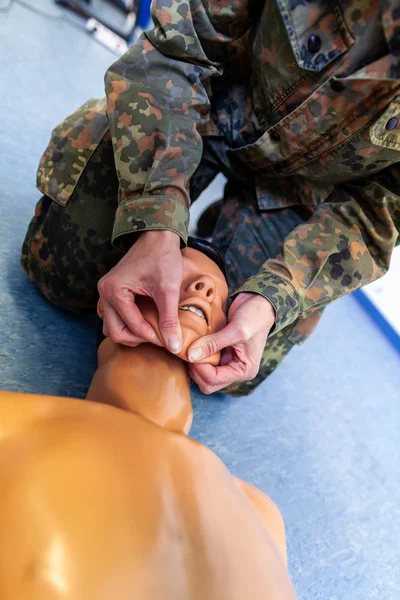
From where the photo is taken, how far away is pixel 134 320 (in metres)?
0.66

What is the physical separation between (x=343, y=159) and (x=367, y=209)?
0.16 meters

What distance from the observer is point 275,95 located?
908 mm

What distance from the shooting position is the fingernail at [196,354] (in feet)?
2.15

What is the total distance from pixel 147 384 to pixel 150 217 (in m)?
0.28

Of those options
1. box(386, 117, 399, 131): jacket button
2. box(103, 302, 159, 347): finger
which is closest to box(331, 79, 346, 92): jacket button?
box(386, 117, 399, 131): jacket button

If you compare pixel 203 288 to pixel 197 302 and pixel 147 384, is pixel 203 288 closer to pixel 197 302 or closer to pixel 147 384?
pixel 197 302

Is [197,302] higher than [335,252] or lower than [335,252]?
lower

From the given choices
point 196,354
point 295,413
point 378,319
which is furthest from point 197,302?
point 378,319

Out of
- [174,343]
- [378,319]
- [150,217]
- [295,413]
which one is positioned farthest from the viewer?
[378,319]

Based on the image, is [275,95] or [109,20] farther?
[109,20]

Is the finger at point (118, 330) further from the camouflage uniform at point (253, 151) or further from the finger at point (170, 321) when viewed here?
the camouflage uniform at point (253, 151)

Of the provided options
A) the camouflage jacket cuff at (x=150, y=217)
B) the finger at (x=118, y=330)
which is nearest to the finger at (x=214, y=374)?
the finger at (x=118, y=330)

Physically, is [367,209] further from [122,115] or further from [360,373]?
[360,373]

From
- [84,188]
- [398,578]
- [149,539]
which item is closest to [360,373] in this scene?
[398,578]
